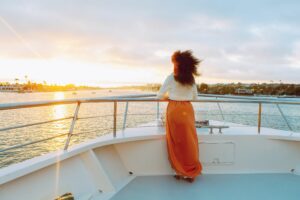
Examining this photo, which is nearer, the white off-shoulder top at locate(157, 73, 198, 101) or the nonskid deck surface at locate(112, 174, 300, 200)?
the nonskid deck surface at locate(112, 174, 300, 200)

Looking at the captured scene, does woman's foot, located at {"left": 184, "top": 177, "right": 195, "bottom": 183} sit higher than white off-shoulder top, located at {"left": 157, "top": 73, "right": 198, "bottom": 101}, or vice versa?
white off-shoulder top, located at {"left": 157, "top": 73, "right": 198, "bottom": 101}

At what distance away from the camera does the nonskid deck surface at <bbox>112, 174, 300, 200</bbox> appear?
2.33 metres

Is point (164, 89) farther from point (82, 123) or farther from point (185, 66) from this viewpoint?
point (82, 123)

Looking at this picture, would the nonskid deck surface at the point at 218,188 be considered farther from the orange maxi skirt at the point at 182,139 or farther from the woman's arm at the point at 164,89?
the woman's arm at the point at 164,89

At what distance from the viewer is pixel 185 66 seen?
2.54 metres

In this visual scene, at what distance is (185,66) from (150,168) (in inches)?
49.5

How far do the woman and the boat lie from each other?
0.64 ft

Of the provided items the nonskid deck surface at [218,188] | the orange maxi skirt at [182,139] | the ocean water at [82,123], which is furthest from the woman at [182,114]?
the ocean water at [82,123]

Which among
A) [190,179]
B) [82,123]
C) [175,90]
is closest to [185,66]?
[175,90]

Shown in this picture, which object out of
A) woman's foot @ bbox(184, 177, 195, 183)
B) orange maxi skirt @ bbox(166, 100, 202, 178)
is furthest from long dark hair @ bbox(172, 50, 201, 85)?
woman's foot @ bbox(184, 177, 195, 183)

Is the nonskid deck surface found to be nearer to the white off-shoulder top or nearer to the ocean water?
the ocean water

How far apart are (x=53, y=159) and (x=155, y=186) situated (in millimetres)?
1154

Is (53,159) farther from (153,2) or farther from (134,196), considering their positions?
(153,2)

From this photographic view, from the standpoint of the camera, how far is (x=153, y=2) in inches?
233
